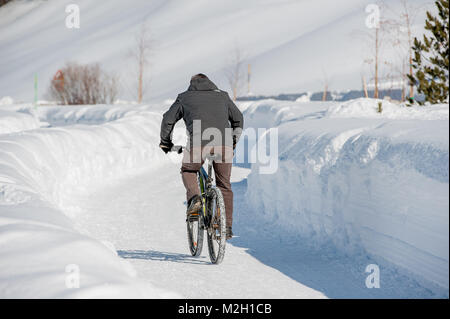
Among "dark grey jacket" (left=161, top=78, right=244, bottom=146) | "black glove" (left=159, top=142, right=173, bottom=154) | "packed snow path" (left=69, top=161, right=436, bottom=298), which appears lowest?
"packed snow path" (left=69, top=161, right=436, bottom=298)

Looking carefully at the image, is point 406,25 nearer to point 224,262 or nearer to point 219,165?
point 219,165

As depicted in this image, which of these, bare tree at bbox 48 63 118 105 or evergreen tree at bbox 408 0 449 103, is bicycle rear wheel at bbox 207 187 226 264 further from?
bare tree at bbox 48 63 118 105

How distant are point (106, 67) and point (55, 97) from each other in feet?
213

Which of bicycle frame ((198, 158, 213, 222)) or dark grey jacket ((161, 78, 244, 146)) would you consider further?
bicycle frame ((198, 158, 213, 222))

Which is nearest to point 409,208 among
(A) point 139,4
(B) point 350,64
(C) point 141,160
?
(C) point 141,160

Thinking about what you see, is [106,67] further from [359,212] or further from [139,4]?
[359,212]

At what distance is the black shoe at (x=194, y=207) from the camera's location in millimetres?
5508

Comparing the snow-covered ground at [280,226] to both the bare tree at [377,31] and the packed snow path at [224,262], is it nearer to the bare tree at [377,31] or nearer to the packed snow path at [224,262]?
the packed snow path at [224,262]

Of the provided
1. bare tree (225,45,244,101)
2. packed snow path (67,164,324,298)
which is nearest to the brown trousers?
packed snow path (67,164,324,298)

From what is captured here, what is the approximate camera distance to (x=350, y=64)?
258ft

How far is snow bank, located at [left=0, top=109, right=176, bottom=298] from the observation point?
3123 mm

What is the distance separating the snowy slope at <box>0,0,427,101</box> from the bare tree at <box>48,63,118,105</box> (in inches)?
943

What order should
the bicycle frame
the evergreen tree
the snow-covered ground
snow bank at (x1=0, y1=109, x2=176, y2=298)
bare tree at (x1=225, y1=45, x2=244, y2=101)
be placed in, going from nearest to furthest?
1. snow bank at (x1=0, y1=109, x2=176, y2=298)
2. the snow-covered ground
3. the bicycle frame
4. the evergreen tree
5. bare tree at (x1=225, y1=45, x2=244, y2=101)

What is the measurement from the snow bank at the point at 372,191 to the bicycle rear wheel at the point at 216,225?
143cm
